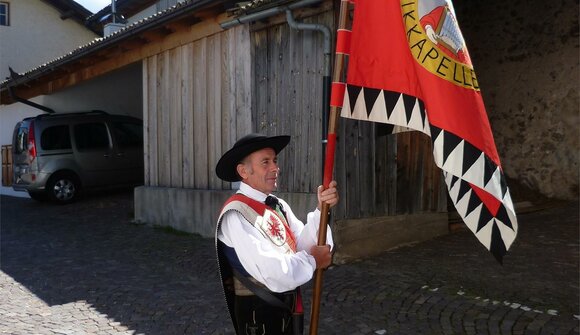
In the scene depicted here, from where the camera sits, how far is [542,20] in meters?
8.96

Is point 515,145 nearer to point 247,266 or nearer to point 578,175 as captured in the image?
point 578,175

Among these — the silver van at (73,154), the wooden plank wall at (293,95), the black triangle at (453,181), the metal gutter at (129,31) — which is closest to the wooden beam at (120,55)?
the metal gutter at (129,31)

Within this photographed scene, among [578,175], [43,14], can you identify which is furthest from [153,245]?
[43,14]

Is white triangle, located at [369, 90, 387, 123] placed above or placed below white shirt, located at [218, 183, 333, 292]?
above

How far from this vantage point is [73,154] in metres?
12.3

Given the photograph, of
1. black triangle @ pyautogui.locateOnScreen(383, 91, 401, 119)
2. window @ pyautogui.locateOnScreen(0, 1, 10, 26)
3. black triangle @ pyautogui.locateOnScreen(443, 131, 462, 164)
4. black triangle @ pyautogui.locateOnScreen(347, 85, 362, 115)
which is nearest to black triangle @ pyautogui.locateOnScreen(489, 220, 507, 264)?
black triangle @ pyautogui.locateOnScreen(443, 131, 462, 164)

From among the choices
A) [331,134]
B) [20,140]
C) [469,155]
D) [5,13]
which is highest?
[5,13]

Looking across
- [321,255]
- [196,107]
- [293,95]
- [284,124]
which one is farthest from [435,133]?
[196,107]

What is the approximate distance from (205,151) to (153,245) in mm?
1540

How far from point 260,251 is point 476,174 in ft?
2.87

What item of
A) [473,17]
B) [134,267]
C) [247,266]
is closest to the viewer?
[247,266]

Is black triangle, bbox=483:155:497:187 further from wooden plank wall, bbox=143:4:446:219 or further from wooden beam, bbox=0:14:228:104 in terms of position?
wooden beam, bbox=0:14:228:104

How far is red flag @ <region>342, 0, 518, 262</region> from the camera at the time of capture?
2150 mm

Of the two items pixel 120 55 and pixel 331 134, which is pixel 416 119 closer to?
pixel 331 134
